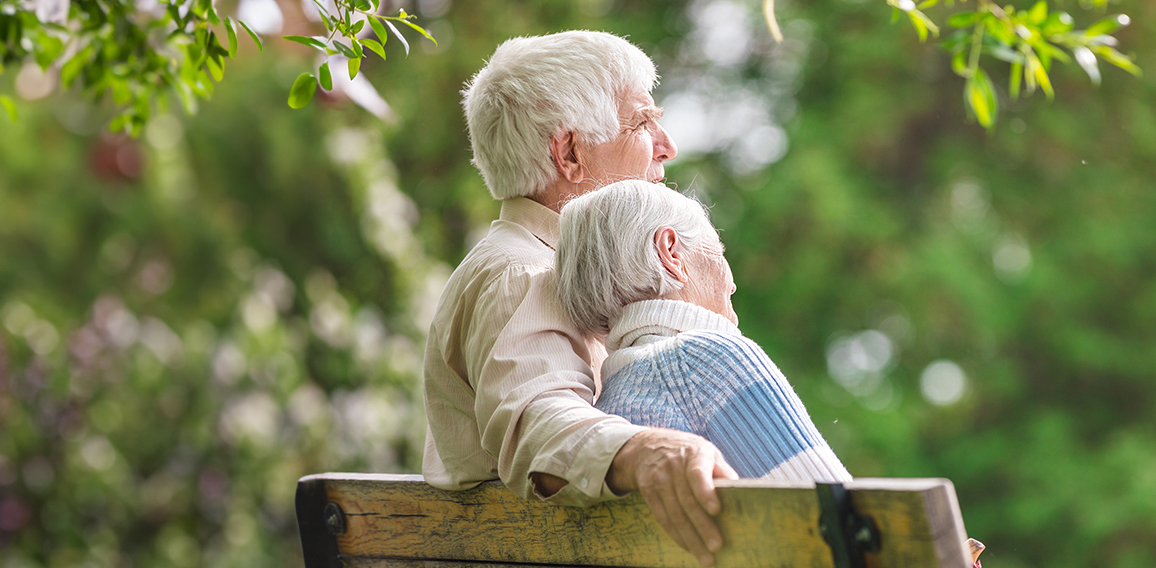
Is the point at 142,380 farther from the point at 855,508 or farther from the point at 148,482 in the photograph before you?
the point at 855,508

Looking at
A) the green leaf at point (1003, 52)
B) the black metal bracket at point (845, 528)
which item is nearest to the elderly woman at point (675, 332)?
the black metal bracket at point (845, 528)

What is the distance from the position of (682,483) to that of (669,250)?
0.49 metres

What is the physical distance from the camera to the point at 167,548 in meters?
6.39

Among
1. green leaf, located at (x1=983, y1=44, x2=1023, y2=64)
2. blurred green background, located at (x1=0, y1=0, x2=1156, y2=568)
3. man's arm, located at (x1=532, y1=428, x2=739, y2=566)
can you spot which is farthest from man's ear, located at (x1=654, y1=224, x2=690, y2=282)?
blurred green background, located at (x1=0, y1=0, x2=1156, y2=568)

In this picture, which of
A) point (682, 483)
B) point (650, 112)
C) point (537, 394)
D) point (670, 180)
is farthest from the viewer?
point (670, 180)

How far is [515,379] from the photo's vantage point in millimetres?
1368

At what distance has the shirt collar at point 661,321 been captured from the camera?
1.44 m

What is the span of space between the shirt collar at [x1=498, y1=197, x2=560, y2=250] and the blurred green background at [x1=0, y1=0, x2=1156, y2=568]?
4034 millimetres

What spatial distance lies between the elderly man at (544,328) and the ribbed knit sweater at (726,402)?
0.09 m

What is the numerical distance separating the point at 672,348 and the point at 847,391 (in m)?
5.37

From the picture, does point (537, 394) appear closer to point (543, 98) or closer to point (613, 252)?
point (613, 252)

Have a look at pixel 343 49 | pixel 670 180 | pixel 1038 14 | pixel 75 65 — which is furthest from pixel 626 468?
pixel 670 180

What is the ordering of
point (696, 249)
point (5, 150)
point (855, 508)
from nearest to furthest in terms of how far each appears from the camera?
1. point (855, 508)
2. point (696, 249)
3. point (5, 150)

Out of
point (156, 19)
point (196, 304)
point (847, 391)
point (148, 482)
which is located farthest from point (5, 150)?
point (847, 391)
